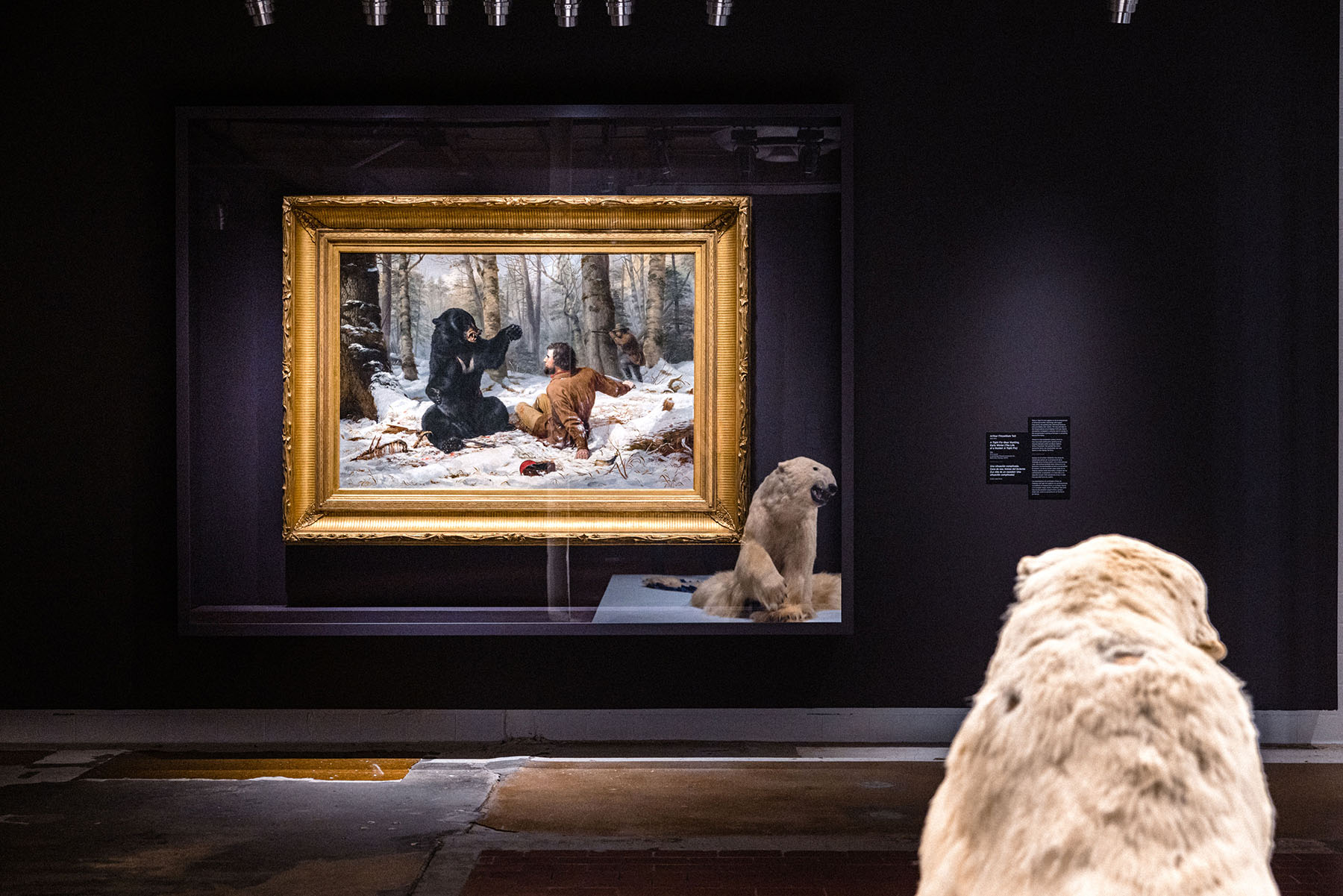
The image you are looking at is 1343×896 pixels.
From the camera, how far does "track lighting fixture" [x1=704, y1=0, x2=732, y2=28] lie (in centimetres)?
454

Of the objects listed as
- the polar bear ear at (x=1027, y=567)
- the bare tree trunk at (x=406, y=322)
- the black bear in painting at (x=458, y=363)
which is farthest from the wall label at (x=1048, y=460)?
the polar bear ear at (x=1027, y=567)

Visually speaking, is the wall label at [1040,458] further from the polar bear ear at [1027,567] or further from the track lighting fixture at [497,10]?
the polar bear ear at [1027,567]

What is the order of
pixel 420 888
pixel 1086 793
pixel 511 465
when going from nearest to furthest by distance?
pixel 1086 793
pixel 420 888
pixel 511 465

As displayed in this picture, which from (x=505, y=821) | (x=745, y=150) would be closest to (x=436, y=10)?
(x=745, y=150)

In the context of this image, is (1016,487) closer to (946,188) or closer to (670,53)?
(946,188)

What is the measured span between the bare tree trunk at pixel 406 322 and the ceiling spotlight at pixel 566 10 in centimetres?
132

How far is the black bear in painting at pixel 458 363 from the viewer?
191 inches

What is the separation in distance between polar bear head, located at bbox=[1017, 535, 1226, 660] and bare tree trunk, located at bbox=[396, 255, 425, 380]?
3.88m

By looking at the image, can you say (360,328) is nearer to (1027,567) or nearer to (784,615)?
(784,615)

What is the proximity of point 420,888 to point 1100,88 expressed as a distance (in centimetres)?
479

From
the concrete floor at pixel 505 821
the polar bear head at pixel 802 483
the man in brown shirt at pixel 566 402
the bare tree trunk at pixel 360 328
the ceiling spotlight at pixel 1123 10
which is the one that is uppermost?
the ceiling spotlight at pixel 1123 10

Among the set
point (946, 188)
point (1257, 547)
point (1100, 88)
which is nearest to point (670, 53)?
point (946, 188)

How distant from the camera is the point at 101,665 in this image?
16.5 feet

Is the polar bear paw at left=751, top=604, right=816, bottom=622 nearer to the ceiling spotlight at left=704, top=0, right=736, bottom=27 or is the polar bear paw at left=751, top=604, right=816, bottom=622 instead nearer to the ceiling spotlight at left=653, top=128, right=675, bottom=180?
the ceiling spotlight at left=653, top=128, right=675, bottom=180
